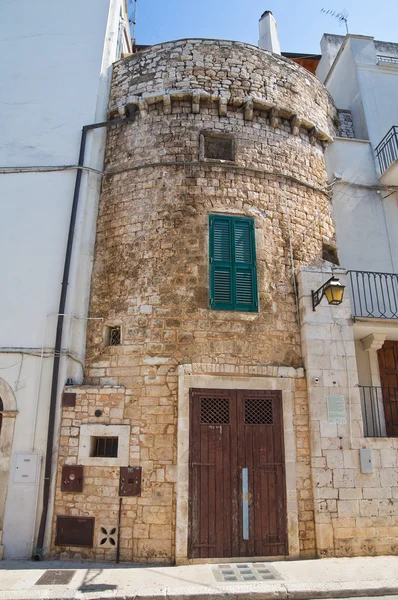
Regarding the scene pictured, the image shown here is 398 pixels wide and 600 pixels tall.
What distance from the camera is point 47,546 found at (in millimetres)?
6512

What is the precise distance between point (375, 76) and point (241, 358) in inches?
359

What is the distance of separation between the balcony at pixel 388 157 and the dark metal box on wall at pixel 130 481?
848 centimetres

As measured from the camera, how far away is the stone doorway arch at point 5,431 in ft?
22.2

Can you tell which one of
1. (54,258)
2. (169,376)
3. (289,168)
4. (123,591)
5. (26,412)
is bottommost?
(123,591)

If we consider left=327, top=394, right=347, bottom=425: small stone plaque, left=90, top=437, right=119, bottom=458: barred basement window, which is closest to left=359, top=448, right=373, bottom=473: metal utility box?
left=327, top=394, right=347, bottom=425: small stone plaque

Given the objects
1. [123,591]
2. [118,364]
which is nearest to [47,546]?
[123,591]

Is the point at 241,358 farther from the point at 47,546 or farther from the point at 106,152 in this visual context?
the point at 106,152

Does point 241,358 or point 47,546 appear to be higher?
point 241,358

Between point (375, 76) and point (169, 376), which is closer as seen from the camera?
point (169, 376)

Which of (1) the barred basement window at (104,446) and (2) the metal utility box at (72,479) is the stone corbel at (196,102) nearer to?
(1) the barred basement window at (104,446)

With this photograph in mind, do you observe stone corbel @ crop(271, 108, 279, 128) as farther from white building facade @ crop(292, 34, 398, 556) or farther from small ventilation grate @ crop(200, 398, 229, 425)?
small ventilation grate @ crop(200, 398, 229, 425)

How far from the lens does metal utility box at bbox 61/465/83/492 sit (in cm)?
672

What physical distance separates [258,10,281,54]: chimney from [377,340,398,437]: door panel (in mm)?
8730

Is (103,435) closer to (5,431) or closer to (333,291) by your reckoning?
(5,431)
